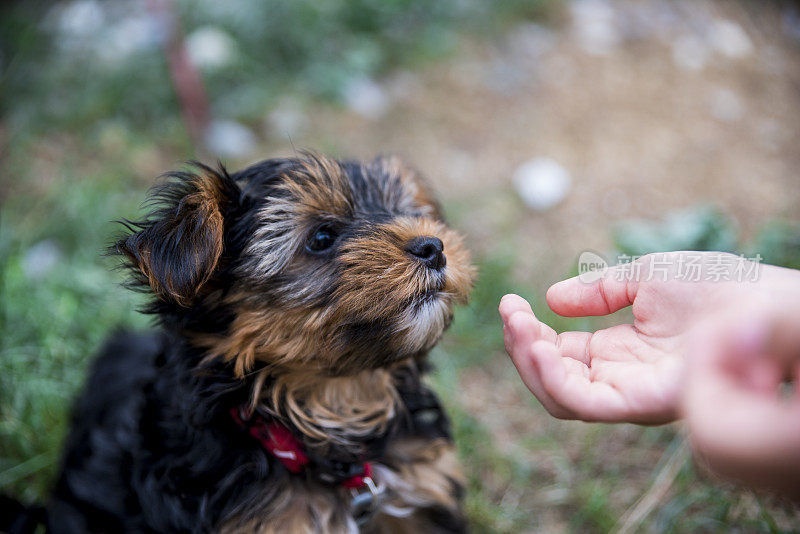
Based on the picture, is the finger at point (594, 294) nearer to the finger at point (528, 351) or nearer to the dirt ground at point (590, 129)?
the finger at point (528, 351)

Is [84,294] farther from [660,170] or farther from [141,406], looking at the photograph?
[660,170]

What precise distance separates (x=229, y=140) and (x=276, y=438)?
13.4 ft

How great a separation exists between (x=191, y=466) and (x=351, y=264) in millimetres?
1144

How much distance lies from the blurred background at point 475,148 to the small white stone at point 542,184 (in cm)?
2

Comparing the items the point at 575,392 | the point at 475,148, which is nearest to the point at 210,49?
the point at 475,148

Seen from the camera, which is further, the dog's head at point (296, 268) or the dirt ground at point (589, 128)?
the dirt ground at point (589, 128)

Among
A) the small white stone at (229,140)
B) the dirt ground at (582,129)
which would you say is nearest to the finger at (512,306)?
the dirt ground at (582,129)

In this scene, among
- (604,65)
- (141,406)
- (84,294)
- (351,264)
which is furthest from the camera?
(604,65)

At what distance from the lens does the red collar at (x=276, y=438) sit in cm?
247

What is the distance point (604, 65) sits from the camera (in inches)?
285

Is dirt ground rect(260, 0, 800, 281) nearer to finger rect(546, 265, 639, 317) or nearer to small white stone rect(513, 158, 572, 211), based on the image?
small white stone rect(513, 158, 572, 211)

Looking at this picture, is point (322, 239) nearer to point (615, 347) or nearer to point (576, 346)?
point (576, 346)

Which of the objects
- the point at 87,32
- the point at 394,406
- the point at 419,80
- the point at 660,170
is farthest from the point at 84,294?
the point at 660,170

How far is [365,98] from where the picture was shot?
6.44 metres
